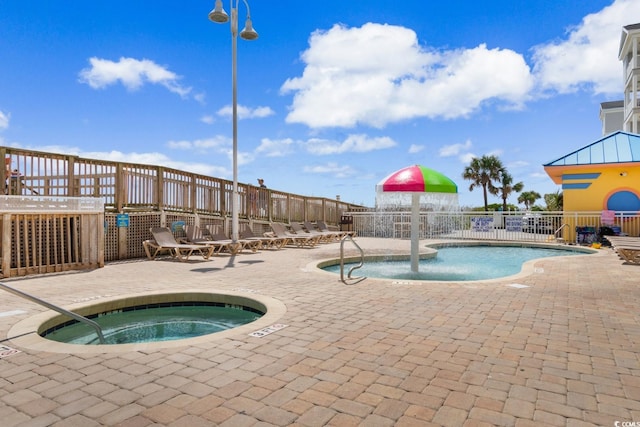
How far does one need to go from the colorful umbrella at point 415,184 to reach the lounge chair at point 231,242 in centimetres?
495

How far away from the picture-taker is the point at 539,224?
18.2 meters

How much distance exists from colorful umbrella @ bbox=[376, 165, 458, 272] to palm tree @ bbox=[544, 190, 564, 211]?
98.7ft

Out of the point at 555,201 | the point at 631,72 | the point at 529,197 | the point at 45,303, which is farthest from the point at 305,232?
the point at 529,197

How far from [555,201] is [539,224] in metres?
22.2

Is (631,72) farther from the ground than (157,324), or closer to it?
farther from the ground

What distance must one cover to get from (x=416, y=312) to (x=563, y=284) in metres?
3.62

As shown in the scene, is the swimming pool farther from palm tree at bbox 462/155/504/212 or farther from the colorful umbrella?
palm tree at bbox 462/155/504/212

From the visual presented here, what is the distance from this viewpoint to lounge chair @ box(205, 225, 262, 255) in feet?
37.1

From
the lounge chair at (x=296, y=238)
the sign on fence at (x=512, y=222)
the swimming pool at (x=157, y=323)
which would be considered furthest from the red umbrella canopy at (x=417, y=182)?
the sign on fence at (x=512, y=222)

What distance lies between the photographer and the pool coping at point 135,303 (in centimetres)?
330

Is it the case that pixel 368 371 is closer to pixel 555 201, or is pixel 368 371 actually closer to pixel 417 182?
pixel 417 182

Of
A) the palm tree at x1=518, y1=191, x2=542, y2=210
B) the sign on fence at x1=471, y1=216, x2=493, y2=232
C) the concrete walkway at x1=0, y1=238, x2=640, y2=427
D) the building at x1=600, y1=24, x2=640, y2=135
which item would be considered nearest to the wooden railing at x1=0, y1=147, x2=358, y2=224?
the concrete walkway at x1=0, y1=238, x2=640, y2=427

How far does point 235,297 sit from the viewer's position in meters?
5.46

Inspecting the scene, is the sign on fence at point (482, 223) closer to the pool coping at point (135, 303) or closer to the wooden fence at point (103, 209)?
the wooden fence at point (103, 209)
